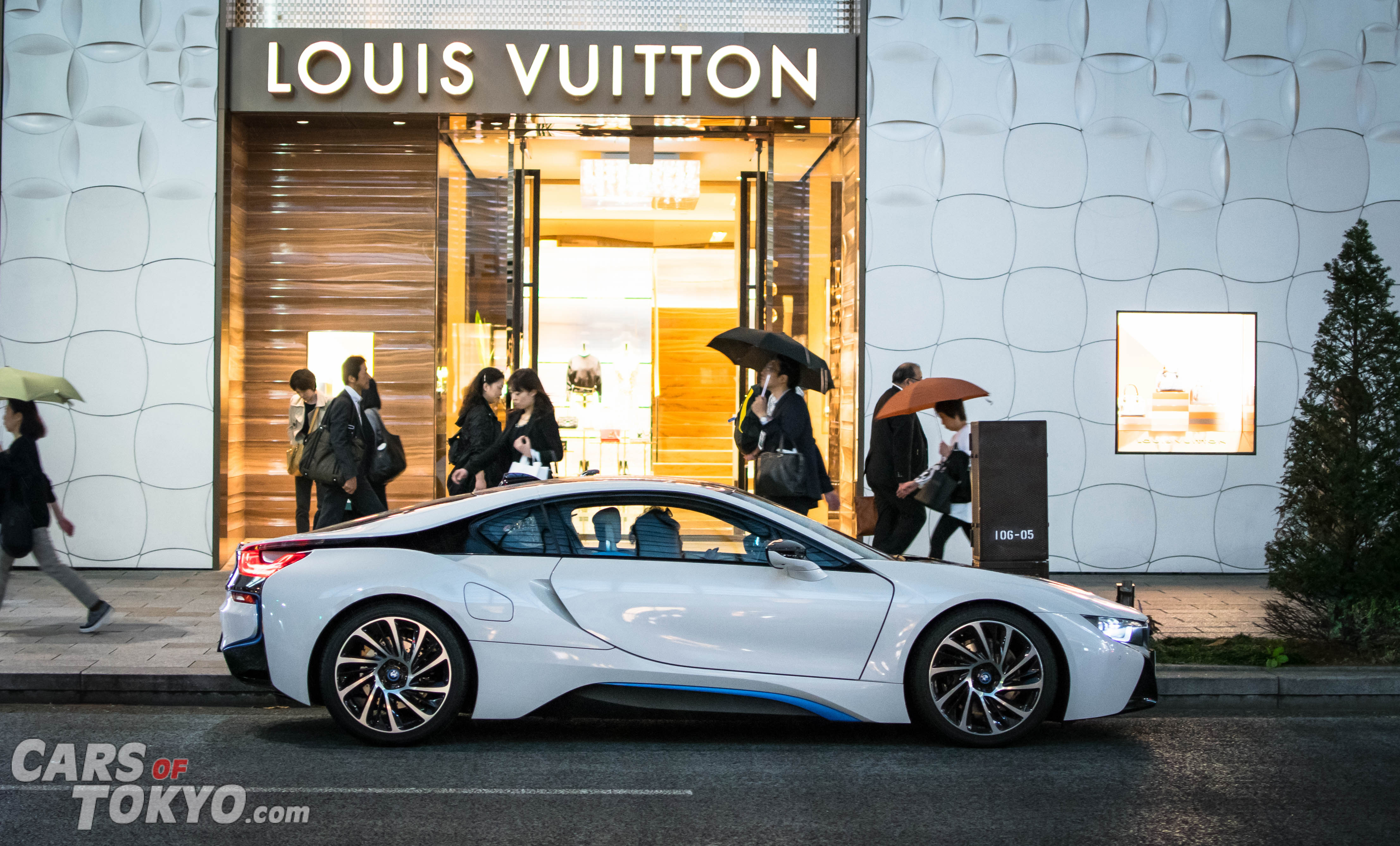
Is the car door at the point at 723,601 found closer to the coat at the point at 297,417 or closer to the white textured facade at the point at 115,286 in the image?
the coat at the point at 297,417

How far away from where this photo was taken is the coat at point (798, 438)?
8422 mm

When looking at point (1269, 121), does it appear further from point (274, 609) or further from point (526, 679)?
point (274, 609)

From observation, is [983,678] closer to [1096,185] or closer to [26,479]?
[26,479]

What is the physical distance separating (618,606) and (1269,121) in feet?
29.1

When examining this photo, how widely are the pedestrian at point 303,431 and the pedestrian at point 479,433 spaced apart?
1301mm

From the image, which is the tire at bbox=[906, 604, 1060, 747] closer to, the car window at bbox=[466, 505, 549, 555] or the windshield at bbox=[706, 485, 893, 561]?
the windshield at bbox=[706, 485, 893, 561]

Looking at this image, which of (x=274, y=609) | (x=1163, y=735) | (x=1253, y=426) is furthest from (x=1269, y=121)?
(x=274, y=609)

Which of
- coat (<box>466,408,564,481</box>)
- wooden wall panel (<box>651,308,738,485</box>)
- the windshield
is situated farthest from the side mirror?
wooden wall panel (<box>651,308,738,485</box>)

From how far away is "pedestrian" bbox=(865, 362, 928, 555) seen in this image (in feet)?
27.7

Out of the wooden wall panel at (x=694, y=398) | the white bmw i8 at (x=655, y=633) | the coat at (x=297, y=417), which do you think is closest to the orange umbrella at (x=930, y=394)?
the white bmw i8 at (x=655, y=633)

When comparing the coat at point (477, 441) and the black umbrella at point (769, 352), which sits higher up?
the black umbrella at point (769, 352)

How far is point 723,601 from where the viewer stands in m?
5.40

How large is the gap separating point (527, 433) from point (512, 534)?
9.72 feet

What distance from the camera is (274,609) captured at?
542cm
